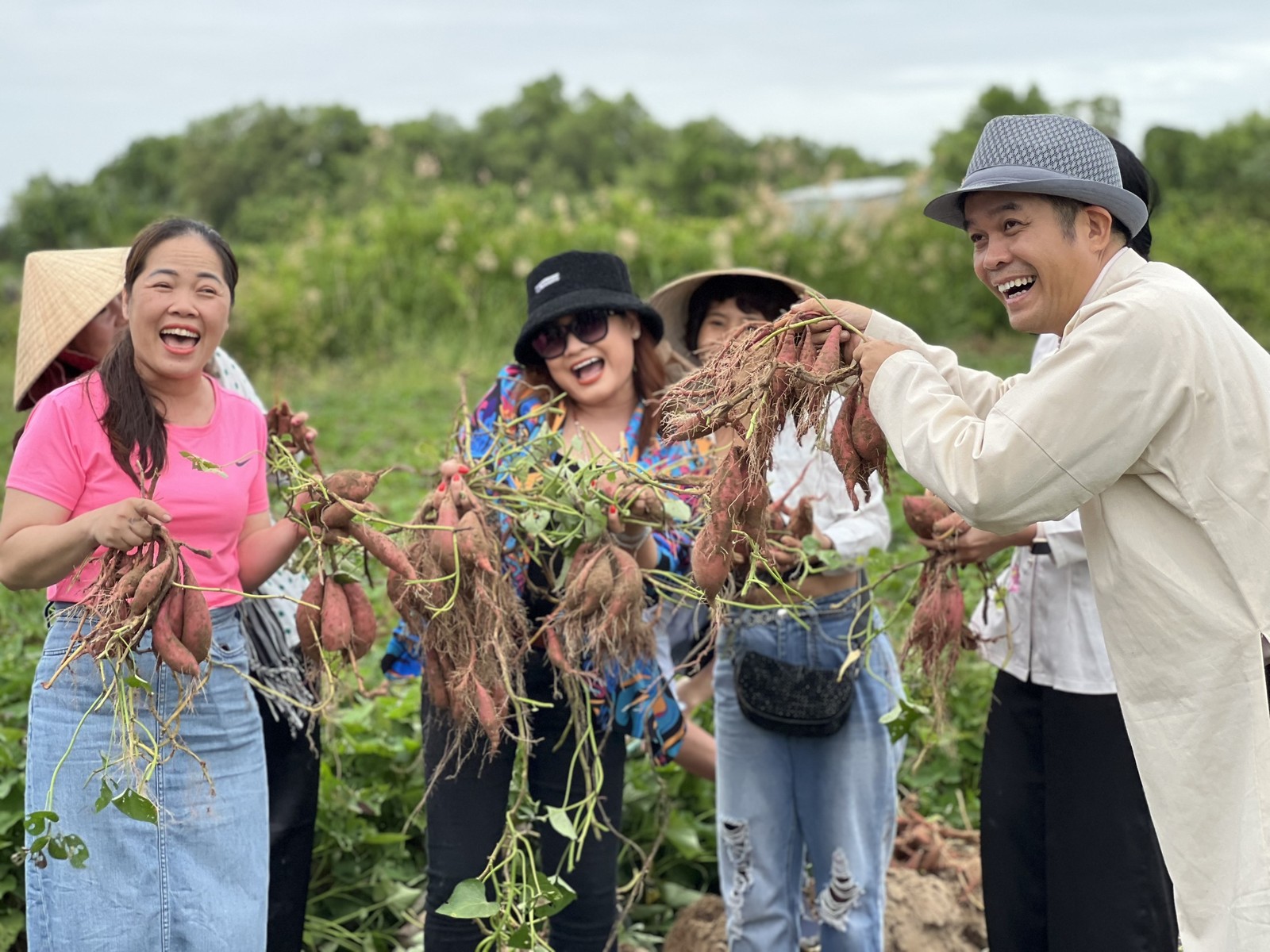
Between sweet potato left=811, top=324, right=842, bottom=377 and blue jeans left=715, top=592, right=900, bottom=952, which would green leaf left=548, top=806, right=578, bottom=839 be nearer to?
blue jeans left=715, top=592, right=900, bottom=952

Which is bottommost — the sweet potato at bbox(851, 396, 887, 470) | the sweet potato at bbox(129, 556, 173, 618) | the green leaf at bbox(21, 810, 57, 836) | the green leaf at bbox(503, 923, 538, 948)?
the green leaf at bbox(503, 923, 538, 948)

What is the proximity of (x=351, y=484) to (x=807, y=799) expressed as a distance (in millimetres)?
1254

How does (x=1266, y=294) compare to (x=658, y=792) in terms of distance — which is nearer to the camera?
(x=658, y=792)

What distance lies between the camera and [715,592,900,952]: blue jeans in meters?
2.62

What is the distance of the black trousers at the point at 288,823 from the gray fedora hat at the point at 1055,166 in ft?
5.73

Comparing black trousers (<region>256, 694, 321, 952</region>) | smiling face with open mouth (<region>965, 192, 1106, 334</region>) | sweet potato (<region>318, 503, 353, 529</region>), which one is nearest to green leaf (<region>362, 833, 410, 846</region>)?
black trousers (<region>256, 694, 321, 952</region>)

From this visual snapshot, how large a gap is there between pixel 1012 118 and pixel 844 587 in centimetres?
121

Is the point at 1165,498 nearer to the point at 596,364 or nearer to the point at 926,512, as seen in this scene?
the point at 926,512

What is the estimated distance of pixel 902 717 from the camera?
2.51m

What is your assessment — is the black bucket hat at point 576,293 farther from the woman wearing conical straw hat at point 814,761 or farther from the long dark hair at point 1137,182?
the long dark hair at point 1137,182

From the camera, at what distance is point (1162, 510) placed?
167cm

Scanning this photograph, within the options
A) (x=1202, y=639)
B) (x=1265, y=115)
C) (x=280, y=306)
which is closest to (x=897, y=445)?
(x=1202, y=639)

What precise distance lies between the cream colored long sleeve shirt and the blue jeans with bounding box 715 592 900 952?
3.13ft

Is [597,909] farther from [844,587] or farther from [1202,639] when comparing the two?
[1202,639]
